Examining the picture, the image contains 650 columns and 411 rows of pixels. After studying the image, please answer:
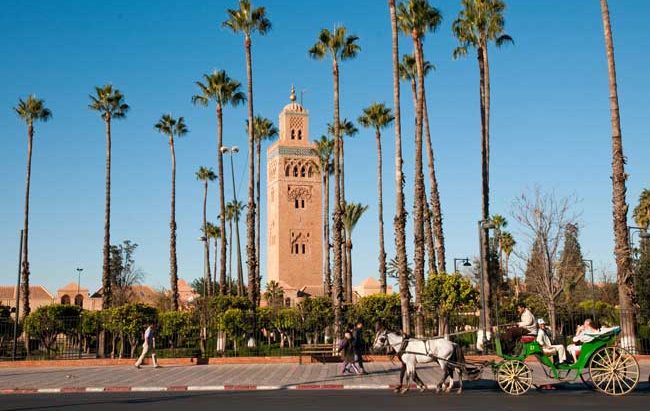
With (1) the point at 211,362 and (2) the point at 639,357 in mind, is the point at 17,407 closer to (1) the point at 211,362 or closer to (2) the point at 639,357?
(1) the point at 211,362

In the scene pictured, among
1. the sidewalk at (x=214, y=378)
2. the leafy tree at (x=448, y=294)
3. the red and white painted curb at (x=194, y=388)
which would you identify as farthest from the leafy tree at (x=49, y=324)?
the leafy tree at (x=448, y=294)

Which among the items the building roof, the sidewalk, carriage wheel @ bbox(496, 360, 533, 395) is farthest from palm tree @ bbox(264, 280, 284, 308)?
carriage wheel @ bbox(496, 360, 533, 395)

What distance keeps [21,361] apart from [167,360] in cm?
542

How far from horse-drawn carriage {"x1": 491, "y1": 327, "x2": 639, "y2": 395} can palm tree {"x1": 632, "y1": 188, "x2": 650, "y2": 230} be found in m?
46.6

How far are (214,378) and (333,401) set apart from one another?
6508mm

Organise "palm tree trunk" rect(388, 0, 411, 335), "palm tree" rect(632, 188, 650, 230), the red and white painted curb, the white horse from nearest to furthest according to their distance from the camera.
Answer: the white horse, the red and white painted curb, "palm tree trunk" rect(388, 0, 411, 335), "palm tree" rect(632, 188, 650, 230)

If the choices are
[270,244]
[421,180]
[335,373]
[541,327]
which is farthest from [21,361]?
[270,244]

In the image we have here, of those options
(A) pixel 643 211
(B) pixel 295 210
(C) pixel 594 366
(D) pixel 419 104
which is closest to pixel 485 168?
(D) pixel 419 104

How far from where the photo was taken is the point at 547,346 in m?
13.5

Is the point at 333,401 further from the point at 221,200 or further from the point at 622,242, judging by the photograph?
the point at 221,200

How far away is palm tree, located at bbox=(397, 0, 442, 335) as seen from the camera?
2827 centimetres

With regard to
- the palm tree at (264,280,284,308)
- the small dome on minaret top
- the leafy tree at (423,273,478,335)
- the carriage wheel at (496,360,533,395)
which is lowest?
the carriage wheel at (496,360,533,395)

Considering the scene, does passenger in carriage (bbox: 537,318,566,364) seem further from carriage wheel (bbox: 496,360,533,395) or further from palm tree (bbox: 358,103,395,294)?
palm tree (bbox: 358,103,395,294)

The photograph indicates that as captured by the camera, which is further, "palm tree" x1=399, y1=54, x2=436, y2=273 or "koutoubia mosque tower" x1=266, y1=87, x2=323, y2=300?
"koutoubia mosque tower" x1=266, y1=87, x2=323, y2=300
